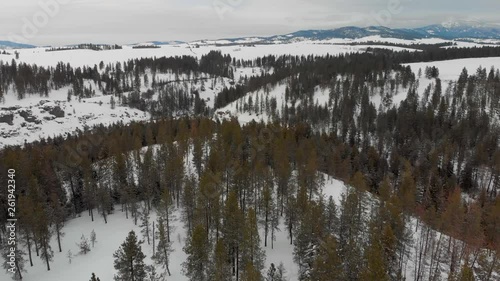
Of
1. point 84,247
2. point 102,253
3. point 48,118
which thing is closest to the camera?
point 84,247

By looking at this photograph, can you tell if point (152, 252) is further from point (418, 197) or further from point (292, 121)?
point (292, 121)

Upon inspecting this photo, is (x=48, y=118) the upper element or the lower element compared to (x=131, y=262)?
upper

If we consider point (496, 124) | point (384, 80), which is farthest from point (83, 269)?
point (384, 80)

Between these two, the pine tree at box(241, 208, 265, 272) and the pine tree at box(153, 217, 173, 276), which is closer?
the pine tree at box(241, 208, 265, 272)

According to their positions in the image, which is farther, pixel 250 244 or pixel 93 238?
pixel 93 238

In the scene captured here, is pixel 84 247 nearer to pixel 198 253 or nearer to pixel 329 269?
pixel 198 253

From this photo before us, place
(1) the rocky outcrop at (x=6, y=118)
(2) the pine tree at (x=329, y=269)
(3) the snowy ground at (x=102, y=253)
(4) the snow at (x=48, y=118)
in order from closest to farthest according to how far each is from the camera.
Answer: (2) the pine tree at (x=329, y=269)
(3) the snowy ground at (x=102, y=253)
(4) the snow at (x=48, y=118)
(1) the rocky outcrop at (x=6, y=118)

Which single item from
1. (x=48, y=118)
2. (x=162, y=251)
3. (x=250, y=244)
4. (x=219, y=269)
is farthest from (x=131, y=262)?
(x=48, y=118)

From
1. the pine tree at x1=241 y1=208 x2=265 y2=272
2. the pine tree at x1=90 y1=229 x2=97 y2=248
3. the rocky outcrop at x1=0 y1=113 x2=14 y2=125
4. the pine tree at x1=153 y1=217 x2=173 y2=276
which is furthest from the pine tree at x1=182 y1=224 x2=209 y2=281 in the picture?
the rocky outcrop at x1=0 y1=113 x2=14 y2=125

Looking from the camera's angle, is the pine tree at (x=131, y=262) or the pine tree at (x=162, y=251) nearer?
the pine tree at (x=131, y=262)

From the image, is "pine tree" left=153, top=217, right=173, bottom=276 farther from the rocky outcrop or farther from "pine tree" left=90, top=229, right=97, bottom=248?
the rocky outcrop

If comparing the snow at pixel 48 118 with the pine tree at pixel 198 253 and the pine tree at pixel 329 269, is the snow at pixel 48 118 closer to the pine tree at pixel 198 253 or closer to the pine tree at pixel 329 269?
the pine tree at pixel 198 253

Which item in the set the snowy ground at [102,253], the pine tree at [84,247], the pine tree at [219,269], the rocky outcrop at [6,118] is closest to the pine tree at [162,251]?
the snowy ground at [102,253]
